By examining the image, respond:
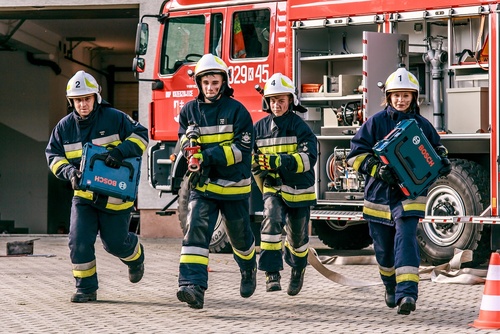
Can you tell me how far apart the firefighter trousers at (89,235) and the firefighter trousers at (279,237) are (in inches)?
47.0

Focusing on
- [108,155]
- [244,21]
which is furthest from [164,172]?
[108,155]

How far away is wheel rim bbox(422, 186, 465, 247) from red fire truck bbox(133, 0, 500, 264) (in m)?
0.01

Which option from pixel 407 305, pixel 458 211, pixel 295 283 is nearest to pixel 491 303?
pixel 407 305

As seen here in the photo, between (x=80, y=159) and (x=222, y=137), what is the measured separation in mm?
1339

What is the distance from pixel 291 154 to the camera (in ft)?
31.3

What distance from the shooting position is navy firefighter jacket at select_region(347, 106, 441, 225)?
842 cm

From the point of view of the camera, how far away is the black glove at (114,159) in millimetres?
9047

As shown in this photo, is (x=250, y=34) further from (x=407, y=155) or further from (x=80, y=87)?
(x=407, y=155)

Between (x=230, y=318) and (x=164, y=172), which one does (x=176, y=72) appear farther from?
(x=230, y=318)

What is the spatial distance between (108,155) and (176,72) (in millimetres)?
6050

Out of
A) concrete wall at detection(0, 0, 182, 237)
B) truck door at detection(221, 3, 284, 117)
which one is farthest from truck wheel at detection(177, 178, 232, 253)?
concrete wall at detection(0, 0, 182, 237)

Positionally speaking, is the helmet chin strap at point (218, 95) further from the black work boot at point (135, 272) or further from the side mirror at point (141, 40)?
the side mirror at point (141, 40)

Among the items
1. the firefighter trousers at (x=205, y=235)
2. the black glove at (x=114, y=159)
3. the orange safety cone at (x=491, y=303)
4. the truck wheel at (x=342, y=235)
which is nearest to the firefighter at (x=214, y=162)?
the firefighter trousers at (x=205, y=235)

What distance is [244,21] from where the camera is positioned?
14.3 m
